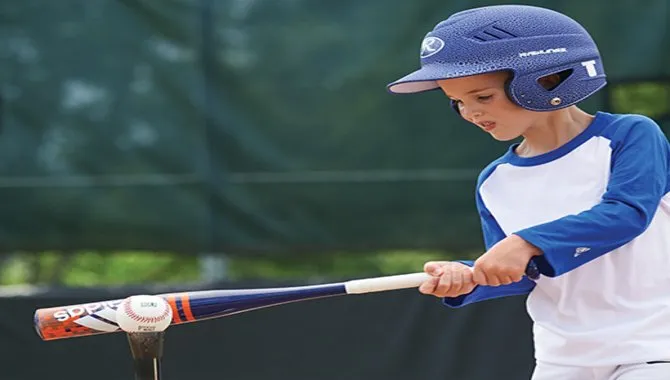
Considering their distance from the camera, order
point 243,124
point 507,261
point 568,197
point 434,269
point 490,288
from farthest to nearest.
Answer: point 243,124
point 490,288
point 568,197
point 434,269
point 507,261

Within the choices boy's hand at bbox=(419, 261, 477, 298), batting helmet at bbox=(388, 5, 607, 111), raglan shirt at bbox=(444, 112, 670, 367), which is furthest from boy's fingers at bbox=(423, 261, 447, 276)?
batting helmet at bbox=(388, 5, 607, 111)

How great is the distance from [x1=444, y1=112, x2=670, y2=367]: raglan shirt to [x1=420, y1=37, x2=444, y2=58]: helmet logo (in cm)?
37

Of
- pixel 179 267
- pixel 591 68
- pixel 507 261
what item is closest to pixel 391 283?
pixel 507 261

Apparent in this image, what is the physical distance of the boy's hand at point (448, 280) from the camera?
273cm

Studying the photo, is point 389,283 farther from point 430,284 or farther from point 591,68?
point 591,68

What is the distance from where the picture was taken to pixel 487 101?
282cm

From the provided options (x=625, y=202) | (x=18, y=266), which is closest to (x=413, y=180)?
(x=625, y=202)

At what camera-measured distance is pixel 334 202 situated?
473cm

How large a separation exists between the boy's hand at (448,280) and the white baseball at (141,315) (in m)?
0.59

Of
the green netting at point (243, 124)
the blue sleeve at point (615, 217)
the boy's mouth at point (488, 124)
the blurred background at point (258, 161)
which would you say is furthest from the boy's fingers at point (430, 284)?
the green netting at point (243, 124)

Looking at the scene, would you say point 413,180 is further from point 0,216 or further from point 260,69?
point 0,216

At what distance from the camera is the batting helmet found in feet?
9.06

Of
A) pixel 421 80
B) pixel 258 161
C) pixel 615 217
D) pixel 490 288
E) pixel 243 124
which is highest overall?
pixel 243 124

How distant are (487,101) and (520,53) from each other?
0.44 ft
